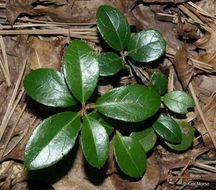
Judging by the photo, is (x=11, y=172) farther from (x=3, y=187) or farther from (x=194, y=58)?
(x=194, y=58)

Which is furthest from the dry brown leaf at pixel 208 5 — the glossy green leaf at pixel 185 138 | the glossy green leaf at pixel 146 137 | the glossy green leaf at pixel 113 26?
the glossy green leaf at pixel 146 137

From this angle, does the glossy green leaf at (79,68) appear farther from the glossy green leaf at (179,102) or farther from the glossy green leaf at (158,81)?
the glossy green leaf at (179,102)

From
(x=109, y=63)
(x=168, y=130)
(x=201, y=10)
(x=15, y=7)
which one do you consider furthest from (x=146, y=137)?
(x=15, y=7)

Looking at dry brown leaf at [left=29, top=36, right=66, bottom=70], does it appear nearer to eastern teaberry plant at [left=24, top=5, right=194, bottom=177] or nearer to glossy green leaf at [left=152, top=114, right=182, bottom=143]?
eastern teaberry plant at [left=24, top=5, right=194, bottom=177]

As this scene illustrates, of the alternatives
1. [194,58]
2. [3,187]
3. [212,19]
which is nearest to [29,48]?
[3,187]

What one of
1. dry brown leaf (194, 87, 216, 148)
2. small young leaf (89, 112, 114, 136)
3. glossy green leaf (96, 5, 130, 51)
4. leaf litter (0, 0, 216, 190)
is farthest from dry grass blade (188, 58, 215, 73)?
small young leaf (89, 112, 114, 136)

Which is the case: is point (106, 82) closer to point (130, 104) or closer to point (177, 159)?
point (130, 104)

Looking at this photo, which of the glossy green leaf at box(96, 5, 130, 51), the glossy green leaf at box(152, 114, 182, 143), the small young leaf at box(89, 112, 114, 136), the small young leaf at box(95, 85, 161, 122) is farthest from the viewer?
the glossy green leaf at box(152, 114, 182, 143)
